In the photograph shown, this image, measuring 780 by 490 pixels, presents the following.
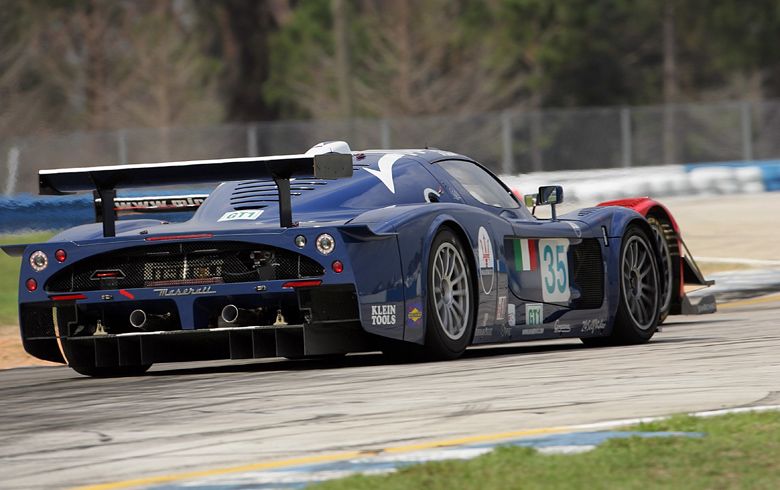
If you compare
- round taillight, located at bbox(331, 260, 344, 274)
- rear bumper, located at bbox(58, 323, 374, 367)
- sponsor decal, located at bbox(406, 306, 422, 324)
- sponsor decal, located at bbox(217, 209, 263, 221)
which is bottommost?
rear bumper, located at bbox(58, 323, 374, 367)

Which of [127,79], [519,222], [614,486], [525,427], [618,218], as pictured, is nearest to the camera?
[614,486]

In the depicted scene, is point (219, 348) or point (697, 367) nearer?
point (697, 367)

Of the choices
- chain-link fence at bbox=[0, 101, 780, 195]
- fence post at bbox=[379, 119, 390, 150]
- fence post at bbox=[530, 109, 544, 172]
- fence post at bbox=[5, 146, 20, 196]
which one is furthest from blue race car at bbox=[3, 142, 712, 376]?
fence post at bbox=[530, 109, 544, 172]

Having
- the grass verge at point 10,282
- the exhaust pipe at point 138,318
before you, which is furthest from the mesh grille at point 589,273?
the grass verge at point 10,282

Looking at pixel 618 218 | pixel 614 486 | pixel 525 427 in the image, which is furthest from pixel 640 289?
pixel 614 486

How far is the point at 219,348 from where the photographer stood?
8.88 metres

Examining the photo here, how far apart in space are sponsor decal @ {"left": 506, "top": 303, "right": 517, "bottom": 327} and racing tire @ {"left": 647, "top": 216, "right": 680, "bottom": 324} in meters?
1.86

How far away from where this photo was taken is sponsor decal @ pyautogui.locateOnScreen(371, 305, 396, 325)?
855 centimetres

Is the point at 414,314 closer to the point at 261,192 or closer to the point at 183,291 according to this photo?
the point at 183,291

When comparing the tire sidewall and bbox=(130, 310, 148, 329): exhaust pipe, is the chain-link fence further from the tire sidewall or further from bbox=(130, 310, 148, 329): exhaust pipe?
bbox=(130, 310, 148, 329): exhaust pipe

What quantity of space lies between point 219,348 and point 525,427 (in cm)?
316

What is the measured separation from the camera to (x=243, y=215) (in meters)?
9.25

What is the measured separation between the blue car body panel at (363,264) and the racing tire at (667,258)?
3.30 feet

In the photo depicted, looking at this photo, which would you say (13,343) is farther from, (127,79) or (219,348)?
(127,79)
